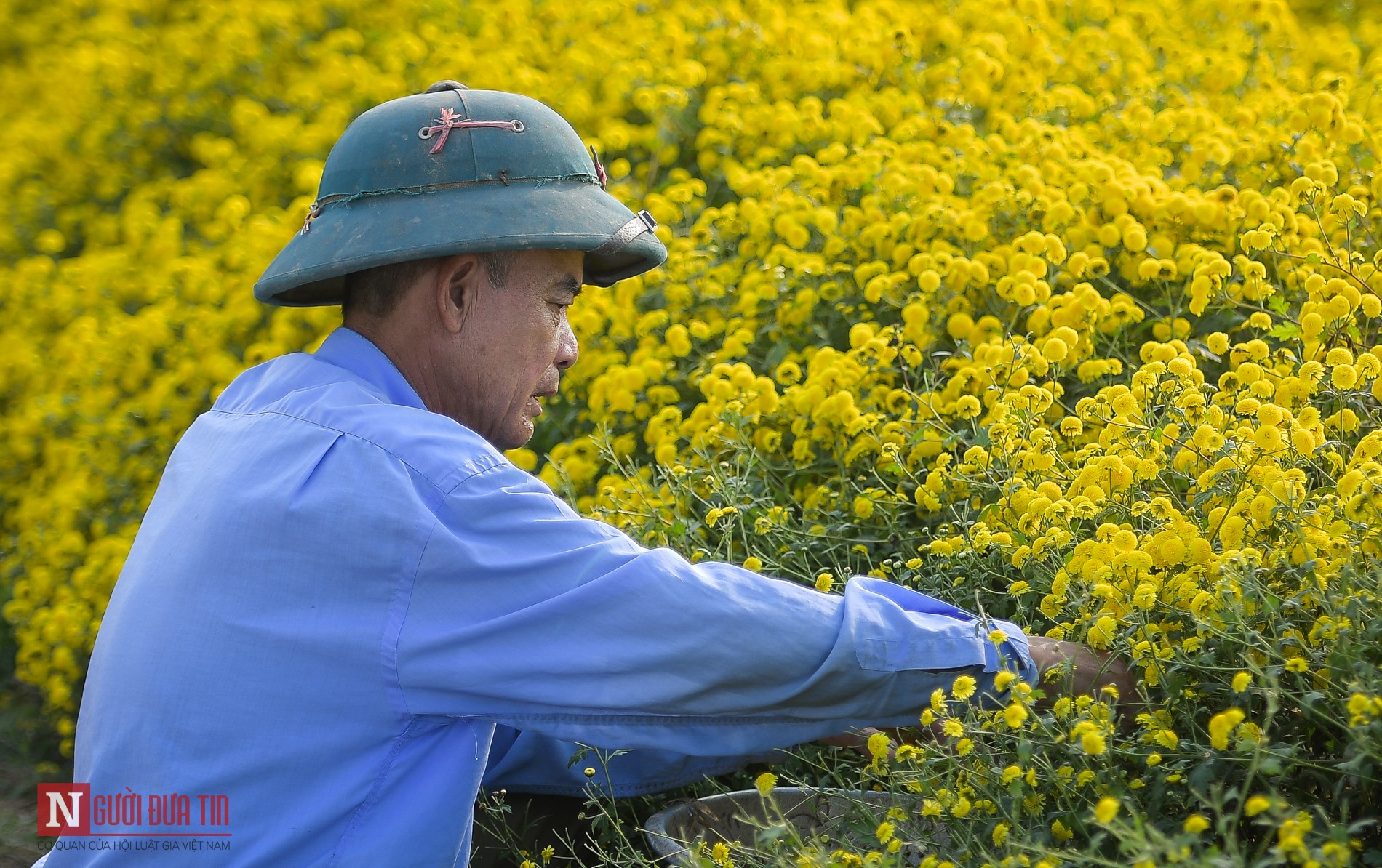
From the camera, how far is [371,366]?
1897 millimetres

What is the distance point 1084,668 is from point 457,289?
3.33ft

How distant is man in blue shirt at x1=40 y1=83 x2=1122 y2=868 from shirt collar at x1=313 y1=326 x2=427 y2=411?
3 cm

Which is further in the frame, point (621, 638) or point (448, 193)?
point (448, 193)

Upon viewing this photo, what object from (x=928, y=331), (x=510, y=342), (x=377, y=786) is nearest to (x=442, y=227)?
(x=510, y=342)

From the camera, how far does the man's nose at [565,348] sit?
203cm

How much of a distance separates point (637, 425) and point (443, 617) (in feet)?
5.57

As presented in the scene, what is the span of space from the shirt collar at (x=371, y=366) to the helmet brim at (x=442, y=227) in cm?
10

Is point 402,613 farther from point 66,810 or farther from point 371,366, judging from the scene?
point 66,810

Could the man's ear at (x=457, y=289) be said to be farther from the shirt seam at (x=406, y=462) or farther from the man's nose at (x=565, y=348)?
the shirt seam at (x=406, y=462)

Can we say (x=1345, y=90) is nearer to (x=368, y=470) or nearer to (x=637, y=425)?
(x=637, y=425)

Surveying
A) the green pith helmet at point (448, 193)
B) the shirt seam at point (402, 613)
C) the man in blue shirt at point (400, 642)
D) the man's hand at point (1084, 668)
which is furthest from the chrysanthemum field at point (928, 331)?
the green pith helmet at point (448, 193)

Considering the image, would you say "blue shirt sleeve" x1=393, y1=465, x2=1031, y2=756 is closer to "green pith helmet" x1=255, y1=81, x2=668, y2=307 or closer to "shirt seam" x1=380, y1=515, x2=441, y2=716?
"shirt seam" x1=380, y1=515, x2=441, y2=716

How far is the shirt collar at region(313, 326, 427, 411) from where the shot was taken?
1.89 meters

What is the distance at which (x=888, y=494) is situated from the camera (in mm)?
2492
